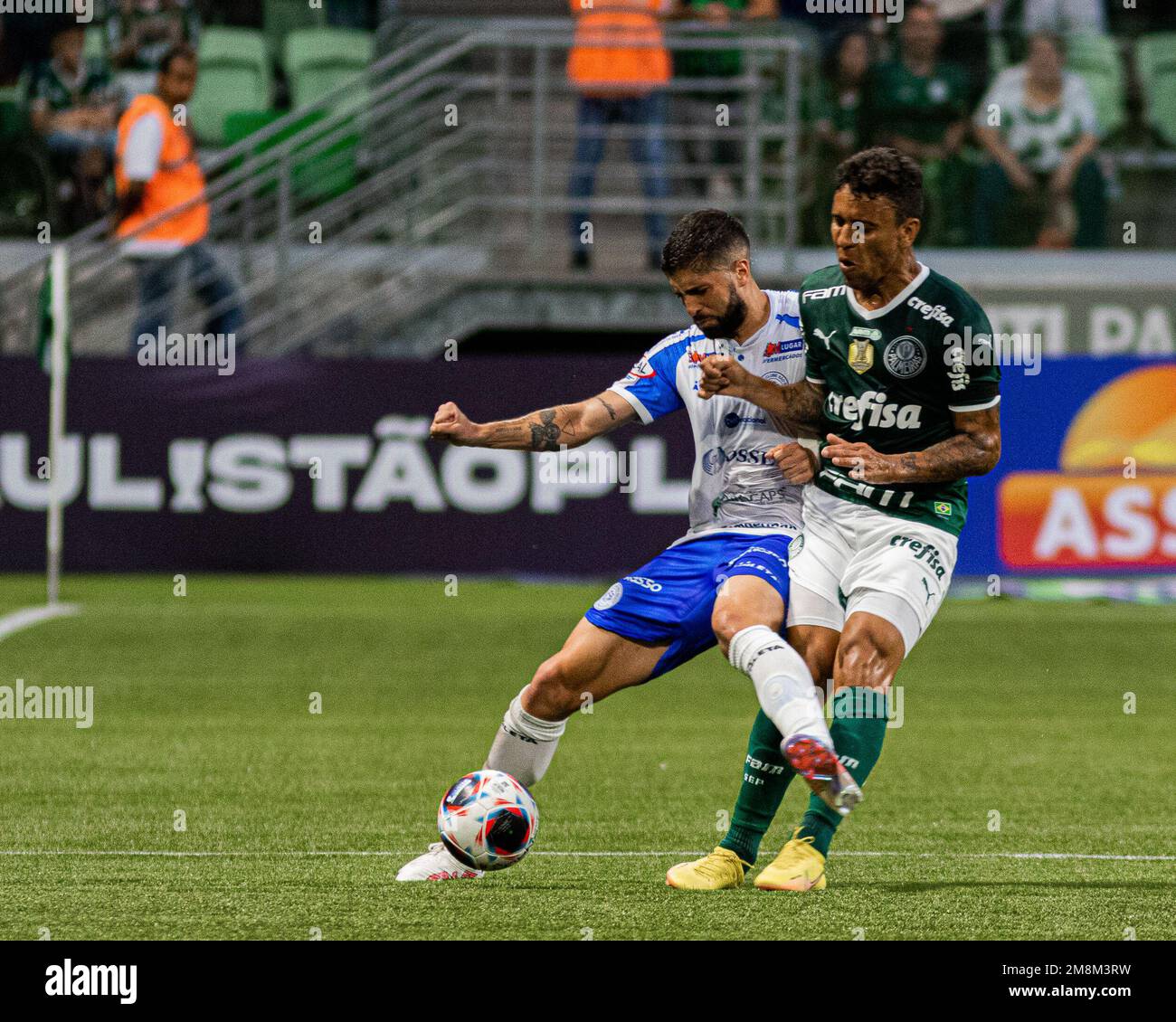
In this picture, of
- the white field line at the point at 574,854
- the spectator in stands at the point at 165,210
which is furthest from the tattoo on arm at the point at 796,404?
the spectator in stands at the point at 165,210

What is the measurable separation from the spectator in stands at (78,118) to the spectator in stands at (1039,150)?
24.6 ft

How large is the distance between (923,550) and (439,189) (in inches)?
502

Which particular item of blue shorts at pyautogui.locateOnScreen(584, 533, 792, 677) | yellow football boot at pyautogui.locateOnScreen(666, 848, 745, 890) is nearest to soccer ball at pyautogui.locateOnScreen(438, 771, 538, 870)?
yellow football boot at pyautogui.locateOnScreen(666, 848, 745, 890)

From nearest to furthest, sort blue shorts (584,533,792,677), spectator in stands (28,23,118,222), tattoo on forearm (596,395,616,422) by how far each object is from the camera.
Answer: blue shorts (584,533,792,677)
tattoo on forearm (596,395,616,422)
spectator in stands (28,23,118,222)

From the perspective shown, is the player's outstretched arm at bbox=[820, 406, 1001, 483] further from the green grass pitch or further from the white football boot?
the white football boot

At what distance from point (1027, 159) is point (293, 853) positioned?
13.5 metres

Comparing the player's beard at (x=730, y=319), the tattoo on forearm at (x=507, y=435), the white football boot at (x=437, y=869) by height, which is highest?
the player's beard at (x=730, y=319)

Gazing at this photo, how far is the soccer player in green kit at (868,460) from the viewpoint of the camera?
6246 mm

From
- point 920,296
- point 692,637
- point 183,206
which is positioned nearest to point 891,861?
point 692,637

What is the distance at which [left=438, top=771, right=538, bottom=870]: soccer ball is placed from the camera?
21.1 feet

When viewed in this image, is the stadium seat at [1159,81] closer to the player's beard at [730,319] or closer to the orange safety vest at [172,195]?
the orange safety vest at [172,195]

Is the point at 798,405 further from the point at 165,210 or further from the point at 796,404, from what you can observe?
the point at 165,210

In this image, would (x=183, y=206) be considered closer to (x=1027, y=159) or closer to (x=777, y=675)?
(x=1027, y=159)

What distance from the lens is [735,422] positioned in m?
6.83
